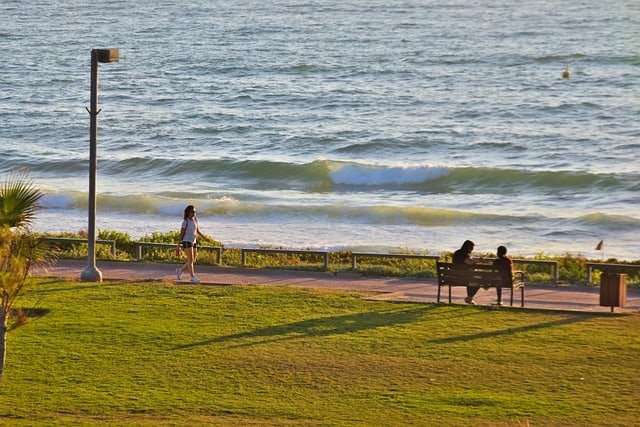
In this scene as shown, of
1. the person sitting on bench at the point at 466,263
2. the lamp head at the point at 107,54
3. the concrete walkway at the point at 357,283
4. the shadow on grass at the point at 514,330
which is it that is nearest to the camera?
the shadow on grass at the point at 514,330

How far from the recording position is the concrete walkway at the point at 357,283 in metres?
18.8

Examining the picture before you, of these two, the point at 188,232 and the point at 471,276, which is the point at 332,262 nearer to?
the point at 188,232

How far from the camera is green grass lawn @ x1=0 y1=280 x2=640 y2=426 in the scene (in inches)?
501

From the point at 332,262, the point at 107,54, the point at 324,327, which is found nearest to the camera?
the point at 324,327

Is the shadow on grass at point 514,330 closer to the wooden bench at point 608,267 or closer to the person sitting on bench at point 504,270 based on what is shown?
the person sitting on bench at point 504,270

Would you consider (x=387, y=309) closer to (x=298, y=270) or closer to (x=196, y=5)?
(x=298, y=270)

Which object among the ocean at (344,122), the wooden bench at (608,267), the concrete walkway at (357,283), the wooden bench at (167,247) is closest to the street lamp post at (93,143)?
the concrete walkway at (357,283)

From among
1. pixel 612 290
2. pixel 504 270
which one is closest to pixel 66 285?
pixel 504 270

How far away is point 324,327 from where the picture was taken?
16.6 metres

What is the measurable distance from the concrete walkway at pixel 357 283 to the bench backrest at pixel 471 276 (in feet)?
1.89

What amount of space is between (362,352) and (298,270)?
22.6ft

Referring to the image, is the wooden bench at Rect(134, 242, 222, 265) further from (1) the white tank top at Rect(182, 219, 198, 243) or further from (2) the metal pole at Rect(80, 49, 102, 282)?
(2) the metal pole at Rect(80, 49, 102, 282)

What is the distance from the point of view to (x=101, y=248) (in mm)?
24047

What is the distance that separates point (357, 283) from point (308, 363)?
611cm
